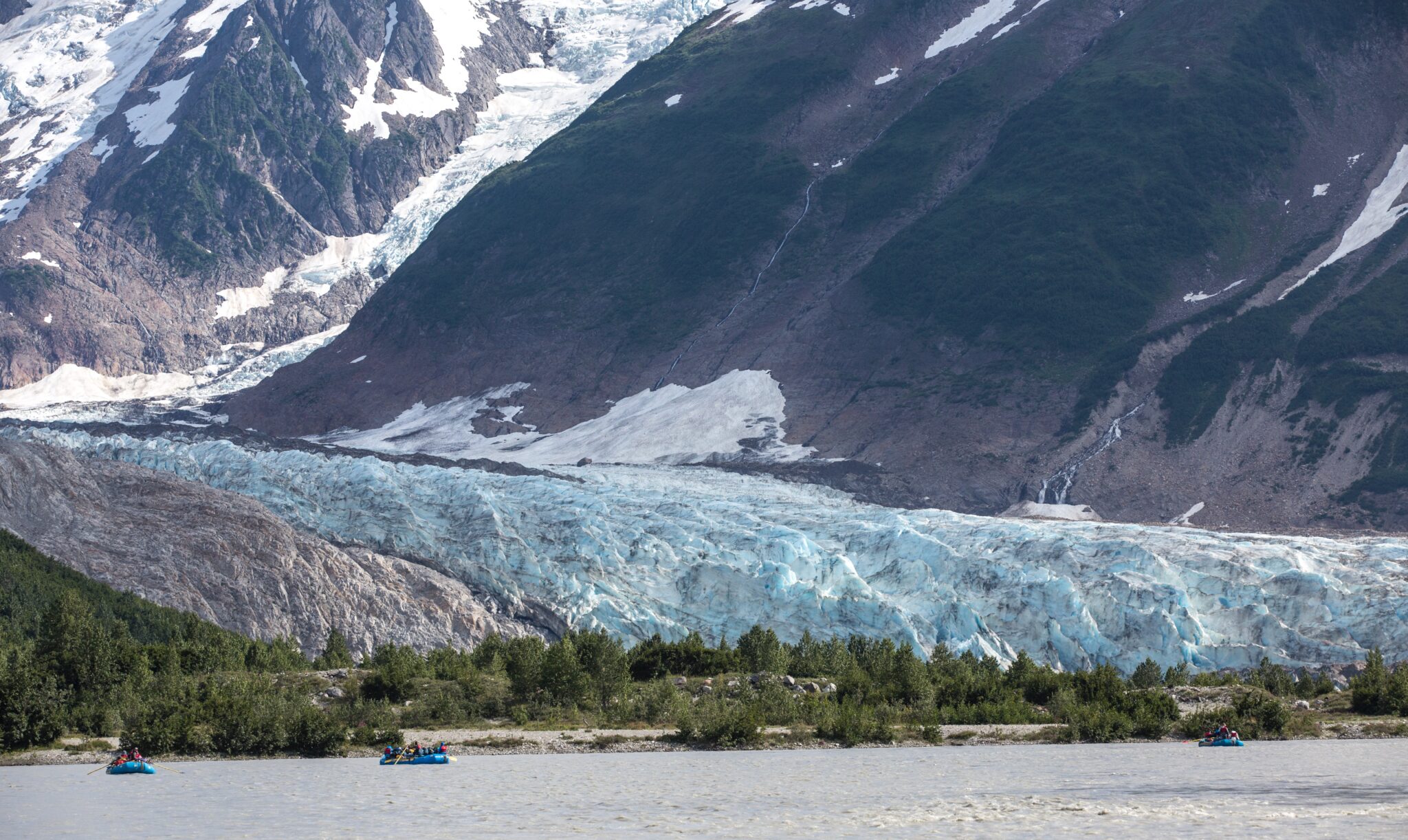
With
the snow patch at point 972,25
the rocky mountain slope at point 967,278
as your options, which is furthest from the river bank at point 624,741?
the snow patch at point 972,25

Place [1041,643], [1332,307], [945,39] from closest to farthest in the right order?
[1041,643]
[1332,307]
[945,39]

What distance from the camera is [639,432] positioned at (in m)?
142

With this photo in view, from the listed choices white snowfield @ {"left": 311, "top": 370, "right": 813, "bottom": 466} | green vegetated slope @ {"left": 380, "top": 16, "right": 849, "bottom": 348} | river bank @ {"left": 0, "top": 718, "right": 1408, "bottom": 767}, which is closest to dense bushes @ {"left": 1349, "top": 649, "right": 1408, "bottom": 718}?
river bank @ {"left": 0, "top": 718, "right": 1408, "bottom": 767}

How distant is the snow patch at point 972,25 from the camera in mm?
190125

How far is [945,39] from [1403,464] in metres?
94.9

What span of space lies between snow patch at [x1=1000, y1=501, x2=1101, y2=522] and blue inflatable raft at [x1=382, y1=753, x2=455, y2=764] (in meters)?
75.2

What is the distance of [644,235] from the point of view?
583ft

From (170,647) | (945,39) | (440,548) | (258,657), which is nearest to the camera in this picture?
(170,647)

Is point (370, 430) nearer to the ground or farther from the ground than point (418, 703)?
farther from the ground

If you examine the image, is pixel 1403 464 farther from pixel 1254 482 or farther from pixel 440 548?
pixel 440 548

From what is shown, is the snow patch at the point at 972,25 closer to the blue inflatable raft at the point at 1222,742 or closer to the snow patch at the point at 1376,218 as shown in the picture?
the snow patch at the point at 1376,218

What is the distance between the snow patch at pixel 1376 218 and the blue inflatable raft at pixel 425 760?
370 ft

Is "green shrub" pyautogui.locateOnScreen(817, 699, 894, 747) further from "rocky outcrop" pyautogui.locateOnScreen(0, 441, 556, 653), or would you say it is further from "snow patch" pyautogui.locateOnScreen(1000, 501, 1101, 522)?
"snow patch" pyautogui.locateOnScreen(1000, 501, 1101, 522)

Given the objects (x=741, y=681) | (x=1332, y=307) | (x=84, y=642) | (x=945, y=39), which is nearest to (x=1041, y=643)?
(x=741, y=681)
